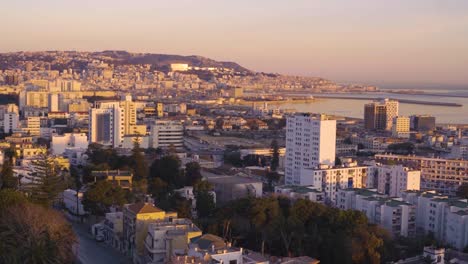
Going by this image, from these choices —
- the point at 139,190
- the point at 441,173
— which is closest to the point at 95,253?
the point at 139,190

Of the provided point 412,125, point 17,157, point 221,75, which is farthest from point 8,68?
point 17,157

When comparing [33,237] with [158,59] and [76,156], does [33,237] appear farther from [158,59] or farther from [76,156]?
[158,59]

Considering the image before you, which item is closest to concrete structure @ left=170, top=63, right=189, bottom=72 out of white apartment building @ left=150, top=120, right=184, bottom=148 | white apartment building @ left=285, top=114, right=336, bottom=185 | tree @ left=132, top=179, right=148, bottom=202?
white apartment building @ left=150, top=120, right=184, bottom=148

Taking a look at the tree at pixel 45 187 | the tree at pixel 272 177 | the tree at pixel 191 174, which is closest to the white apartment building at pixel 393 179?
the tree at pixel 272 177

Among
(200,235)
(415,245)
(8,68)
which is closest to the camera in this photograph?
(200,235)

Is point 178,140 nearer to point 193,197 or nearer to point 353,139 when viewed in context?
point 353,139

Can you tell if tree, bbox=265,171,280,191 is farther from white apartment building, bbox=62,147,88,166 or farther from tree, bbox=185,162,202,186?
white apartment building, bbox=62,147,88,166

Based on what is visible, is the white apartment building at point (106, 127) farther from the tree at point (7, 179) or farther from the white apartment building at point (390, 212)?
the white apartment building at point (390, 212)
